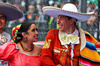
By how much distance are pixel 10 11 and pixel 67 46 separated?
1.28m


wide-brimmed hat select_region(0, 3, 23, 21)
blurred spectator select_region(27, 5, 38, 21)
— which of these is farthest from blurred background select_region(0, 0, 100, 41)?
wide-brimmed hat select_region(0, 3, 23, 21)

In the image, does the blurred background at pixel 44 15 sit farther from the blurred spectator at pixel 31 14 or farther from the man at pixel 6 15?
the man at pixel 6 15

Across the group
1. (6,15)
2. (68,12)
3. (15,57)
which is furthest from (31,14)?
(15,57)

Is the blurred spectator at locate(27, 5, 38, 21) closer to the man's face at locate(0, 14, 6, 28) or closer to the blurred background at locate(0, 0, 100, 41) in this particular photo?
the blurred background at locate(0, 0, 100, 41)

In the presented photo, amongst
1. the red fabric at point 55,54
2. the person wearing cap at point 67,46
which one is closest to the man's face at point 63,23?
the person wearing cap at point 67,46

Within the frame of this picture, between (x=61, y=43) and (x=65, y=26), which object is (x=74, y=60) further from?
(x=65, y=26)

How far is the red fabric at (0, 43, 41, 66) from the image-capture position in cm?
296

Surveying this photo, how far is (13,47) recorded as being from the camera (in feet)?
10.1

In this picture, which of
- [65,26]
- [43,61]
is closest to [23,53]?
[43,61]

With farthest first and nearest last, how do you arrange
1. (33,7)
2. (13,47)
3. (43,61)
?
(33,7), (43,61), (13,47)

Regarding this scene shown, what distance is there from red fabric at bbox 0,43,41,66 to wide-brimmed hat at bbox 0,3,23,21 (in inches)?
27.1

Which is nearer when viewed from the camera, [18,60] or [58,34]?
Answer: [18,60]

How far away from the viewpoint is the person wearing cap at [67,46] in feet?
10.9

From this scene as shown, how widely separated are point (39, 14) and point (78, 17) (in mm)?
1243
